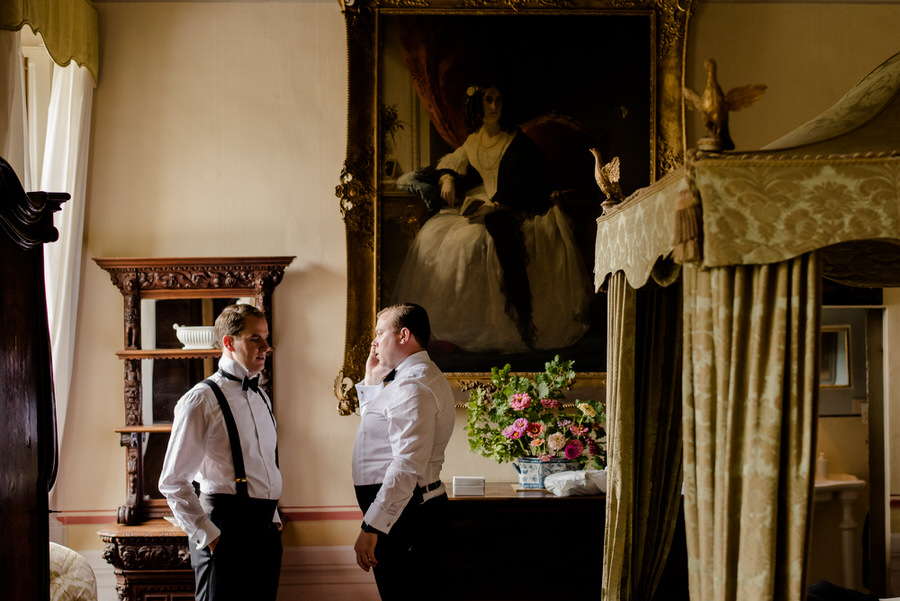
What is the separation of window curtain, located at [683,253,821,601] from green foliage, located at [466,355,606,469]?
7.01ft

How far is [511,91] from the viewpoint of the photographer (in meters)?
5.02

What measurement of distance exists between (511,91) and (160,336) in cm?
261

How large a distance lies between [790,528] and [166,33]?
4576 mm

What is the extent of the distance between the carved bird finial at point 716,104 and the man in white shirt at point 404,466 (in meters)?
1.65

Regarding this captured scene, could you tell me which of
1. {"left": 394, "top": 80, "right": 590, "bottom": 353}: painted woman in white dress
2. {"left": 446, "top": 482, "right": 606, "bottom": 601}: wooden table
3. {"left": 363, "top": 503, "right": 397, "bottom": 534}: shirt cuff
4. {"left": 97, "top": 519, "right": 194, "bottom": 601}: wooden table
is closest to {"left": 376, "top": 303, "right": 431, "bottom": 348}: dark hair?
{"left": 363, "top": 503, "right": 397, "bottom": 534}: shirt cuff

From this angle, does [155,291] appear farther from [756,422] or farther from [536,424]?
[756,422]

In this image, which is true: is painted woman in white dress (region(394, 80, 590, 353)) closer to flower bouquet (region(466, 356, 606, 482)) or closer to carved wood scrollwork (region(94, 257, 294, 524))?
flower bouquet (region(466, 356, 606, 482))

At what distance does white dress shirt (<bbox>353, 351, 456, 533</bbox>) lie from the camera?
10.7 ft

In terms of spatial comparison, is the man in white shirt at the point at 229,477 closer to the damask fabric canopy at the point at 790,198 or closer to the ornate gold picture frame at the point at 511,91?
the ornate gold picture frame at the point at 511,91

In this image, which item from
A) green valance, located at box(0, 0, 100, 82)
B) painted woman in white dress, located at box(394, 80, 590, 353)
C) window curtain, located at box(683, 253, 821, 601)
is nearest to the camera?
window curtain, located at box(683, 253, 821, 601)

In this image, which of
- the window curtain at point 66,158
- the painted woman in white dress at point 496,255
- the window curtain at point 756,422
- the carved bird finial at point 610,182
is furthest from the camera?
the painted woman in white dress at point 496,255

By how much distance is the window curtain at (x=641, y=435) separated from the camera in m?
3.05

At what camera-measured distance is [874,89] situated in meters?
2.51

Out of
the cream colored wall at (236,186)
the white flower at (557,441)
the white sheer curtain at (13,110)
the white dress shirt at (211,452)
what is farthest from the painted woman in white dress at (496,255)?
the white sheer curtain at (13,110)
